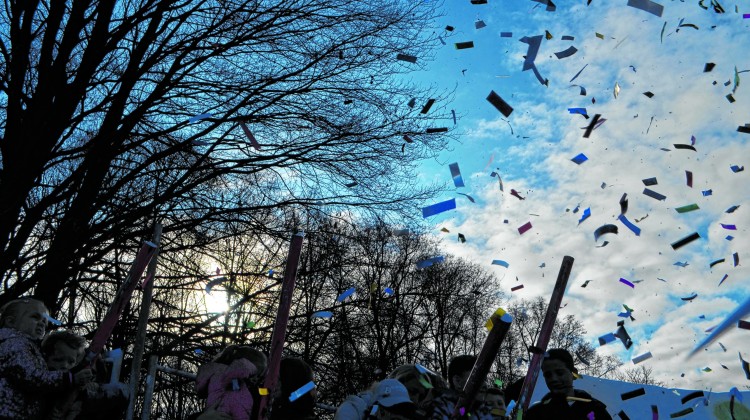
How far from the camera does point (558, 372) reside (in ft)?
14.5

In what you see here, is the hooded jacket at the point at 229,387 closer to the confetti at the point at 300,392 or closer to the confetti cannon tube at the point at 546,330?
the confetti at the point at 300,392

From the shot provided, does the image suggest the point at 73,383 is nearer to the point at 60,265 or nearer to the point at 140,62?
the point at 60,265

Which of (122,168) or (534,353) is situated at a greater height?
(122,168)

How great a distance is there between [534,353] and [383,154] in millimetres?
4212

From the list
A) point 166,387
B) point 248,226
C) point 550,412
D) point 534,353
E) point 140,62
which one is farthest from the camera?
point 166,387

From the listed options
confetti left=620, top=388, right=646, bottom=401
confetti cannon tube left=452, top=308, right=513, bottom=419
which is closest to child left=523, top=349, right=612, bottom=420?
confetti cannon tube left=452, top=308, right=513, bottom=419

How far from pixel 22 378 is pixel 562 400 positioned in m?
3.28

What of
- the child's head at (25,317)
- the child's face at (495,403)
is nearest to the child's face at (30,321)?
the child's head at (25,317)

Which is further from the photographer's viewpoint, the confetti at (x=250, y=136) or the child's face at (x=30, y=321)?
the confetti at (x=250, y=136)

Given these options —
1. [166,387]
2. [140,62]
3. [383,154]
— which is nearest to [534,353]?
[383,154]

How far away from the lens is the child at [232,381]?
142 inches

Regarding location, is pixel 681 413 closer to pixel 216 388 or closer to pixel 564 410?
pixel 564 410

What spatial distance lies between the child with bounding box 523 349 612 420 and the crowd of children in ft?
0.04

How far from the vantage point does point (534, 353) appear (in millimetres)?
3682
